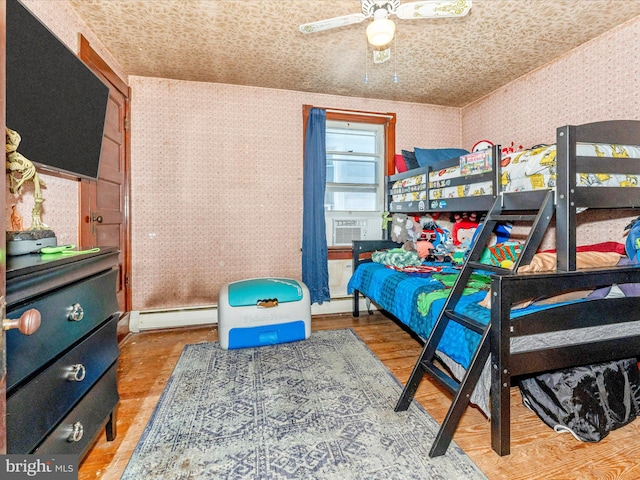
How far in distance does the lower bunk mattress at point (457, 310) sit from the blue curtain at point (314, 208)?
2.08ft

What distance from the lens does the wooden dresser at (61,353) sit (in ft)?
2.81

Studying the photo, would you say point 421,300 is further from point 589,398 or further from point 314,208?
point 314,208

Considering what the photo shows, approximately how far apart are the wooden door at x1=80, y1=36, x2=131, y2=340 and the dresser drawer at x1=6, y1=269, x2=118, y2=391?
1.05 m

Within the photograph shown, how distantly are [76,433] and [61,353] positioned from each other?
0.31m

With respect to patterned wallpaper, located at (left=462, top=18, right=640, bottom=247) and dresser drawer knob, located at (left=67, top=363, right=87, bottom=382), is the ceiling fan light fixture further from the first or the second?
dresser drawer knob, located at (left=67, top=363, right=87, bottom=382)

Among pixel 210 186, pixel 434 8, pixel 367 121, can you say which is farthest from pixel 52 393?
pixel 367 121

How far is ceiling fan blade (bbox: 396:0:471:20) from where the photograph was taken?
64.4 inches

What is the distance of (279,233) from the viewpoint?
3.44 meters

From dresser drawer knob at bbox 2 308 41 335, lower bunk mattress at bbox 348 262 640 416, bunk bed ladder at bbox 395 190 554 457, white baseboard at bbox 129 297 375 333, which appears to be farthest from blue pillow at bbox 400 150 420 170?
dresser drawer knob at bbox 2 308 41 335

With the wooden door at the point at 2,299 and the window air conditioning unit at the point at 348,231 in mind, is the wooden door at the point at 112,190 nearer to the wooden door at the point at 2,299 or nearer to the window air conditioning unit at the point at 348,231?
the wooden door at the point at 2,299

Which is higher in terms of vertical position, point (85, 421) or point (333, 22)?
point (333, 22)

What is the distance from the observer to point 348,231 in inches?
145

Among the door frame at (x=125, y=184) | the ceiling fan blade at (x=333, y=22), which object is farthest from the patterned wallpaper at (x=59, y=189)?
the ceiling fan blade at (x=333, y=22)

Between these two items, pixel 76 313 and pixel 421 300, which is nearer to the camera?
pixel 76 313
